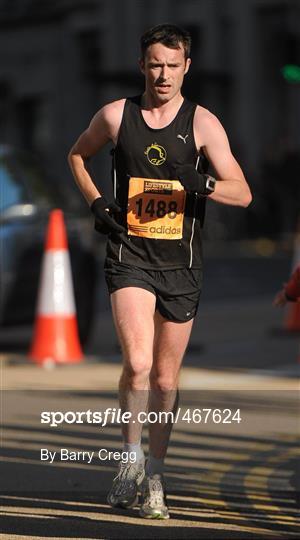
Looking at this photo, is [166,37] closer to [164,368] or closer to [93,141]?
[93,141]

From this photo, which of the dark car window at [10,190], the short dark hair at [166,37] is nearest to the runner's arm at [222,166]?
the short dark hair at [166,37]

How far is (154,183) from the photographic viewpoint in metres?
6.73

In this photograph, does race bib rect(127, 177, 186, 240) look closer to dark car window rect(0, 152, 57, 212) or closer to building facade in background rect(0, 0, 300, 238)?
dark car window rect(0, 152, 57, 212)

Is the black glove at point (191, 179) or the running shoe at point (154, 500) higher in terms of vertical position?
the black glove at point (191, 179)

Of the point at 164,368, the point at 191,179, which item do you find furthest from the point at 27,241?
the point at 191,179

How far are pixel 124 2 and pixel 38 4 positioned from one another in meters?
4.61

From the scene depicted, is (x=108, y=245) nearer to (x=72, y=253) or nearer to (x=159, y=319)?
(x=159, y=319)

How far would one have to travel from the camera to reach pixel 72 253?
13.6 meters

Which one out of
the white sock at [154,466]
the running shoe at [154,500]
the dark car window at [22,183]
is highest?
the white sock at [154,466]

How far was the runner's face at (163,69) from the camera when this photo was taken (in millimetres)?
6680

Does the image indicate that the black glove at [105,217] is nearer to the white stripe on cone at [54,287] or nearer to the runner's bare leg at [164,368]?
the runner's bare leg at [164,368]

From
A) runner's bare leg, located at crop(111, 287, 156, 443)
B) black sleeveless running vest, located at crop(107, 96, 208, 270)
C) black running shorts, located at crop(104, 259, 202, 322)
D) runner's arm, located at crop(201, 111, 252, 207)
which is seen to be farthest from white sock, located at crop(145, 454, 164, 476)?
runner's arm, located at crop(201, 111, 252, 207)

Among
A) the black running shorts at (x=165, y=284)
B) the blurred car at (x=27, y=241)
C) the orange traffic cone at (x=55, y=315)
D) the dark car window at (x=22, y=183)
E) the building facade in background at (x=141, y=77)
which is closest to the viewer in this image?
the black running shorts at (x=165, y=284)

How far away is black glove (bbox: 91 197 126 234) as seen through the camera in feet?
22.1
